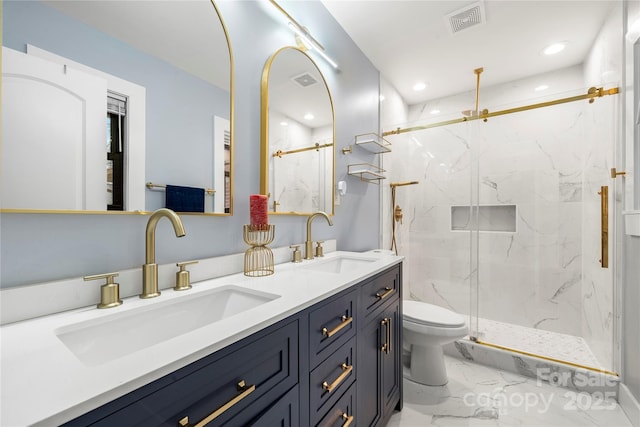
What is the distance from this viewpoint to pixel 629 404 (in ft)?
5.16

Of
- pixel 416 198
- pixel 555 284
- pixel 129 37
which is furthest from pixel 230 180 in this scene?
pixel 555 284

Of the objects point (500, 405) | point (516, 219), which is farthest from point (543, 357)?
point (516, 219)

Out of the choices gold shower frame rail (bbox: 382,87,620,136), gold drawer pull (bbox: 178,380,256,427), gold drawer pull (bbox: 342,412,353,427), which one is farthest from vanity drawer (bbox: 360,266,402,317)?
gold shower frame rail (bbox: 382,87,620,136)

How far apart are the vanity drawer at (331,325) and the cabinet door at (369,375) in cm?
13

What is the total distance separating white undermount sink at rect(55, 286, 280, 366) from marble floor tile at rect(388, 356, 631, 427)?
4.01 ft

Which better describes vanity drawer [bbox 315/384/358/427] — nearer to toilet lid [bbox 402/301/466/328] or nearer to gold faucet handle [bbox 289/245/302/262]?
gold faucet handle [bbox 289/245/302/262]

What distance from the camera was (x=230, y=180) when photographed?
46.1 inches

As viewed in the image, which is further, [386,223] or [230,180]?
[386,223]

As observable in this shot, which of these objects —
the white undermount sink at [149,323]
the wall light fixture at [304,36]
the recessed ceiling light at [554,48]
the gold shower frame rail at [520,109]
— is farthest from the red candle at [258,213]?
the recessed ceiling light at [554,48]

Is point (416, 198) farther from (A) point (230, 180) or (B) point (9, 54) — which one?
(B) point (9, 54)

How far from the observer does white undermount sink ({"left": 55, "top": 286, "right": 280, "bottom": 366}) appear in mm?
644

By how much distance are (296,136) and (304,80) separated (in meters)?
0.34

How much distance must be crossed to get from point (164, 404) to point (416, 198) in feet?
9.40

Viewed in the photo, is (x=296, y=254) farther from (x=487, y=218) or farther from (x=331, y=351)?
(x=487, y=218)
